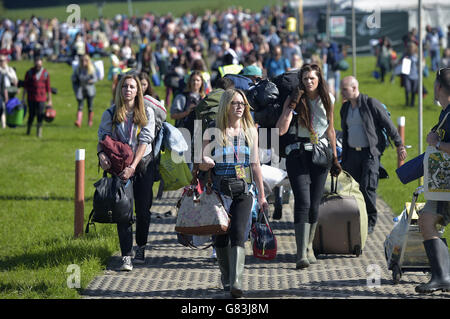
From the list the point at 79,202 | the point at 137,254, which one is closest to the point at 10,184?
the point at 79,202

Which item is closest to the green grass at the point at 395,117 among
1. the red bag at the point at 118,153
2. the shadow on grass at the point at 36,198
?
the red bag at the point at 118,153

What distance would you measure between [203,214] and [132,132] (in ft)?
5.61

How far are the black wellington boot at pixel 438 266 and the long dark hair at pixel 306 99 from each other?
6.55 ft

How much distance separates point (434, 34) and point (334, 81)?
54.3 feet

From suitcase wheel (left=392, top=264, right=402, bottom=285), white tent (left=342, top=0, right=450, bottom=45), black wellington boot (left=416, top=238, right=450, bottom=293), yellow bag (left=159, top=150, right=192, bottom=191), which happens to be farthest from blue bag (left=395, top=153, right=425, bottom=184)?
white tent (left=342, top=0, right=450, bottom=45)

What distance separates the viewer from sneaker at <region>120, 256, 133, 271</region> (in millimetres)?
8367

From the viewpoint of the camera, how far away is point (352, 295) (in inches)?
282

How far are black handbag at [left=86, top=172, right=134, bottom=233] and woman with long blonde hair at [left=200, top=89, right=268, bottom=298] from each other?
53.4 inches

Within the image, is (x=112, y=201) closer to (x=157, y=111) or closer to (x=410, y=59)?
(x=157, y=111)

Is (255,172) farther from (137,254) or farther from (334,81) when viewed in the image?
(334,81)

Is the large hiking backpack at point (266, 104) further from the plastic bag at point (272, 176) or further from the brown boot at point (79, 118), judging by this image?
the brown boot at point (79, 118)

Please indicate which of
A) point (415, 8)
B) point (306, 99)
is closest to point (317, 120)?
point (306, 99)

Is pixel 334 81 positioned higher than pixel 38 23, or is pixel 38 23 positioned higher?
pixel 38 23

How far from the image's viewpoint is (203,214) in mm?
6961
